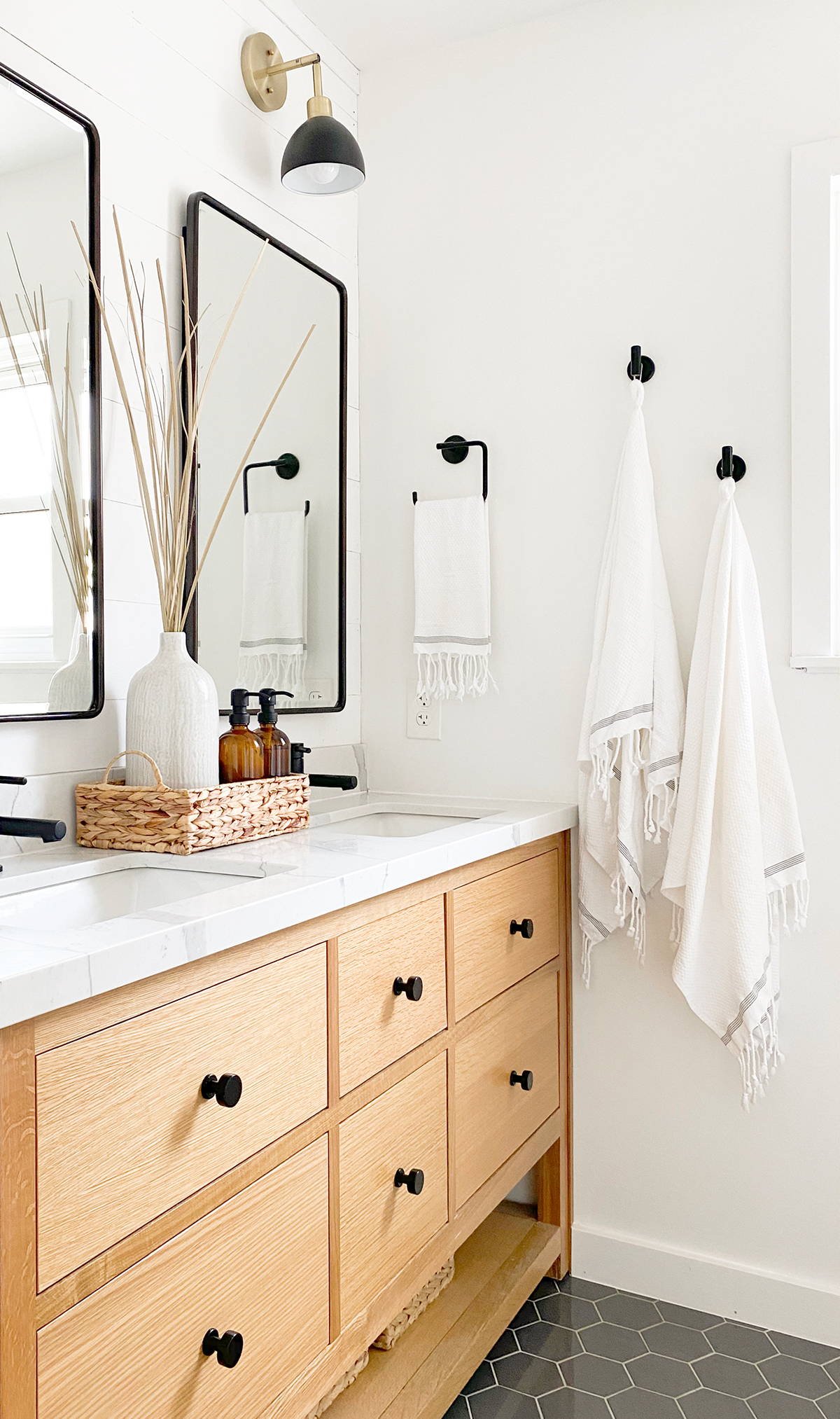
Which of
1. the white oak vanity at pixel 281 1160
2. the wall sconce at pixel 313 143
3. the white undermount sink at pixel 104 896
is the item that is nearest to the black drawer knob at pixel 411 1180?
the white oak vanity at pixel 281 1160

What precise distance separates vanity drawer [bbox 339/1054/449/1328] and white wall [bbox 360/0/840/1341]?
620 millimetres

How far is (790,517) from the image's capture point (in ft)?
5.93

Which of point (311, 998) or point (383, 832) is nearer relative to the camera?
point (311, 998)

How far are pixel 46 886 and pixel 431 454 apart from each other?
1255mm

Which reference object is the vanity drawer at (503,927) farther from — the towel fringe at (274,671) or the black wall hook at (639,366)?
the black wall hook at (639,366)

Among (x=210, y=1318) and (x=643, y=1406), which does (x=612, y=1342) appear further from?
(x=210, y=1318)

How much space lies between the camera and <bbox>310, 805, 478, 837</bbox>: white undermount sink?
70.7 inches

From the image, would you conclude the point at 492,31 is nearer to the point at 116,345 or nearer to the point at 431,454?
the point at 431,454

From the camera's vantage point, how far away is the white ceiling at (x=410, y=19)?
78.7 inches

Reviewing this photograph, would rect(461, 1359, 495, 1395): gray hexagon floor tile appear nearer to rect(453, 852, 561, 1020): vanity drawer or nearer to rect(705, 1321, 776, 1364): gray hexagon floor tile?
rect(705, 1321, 776, 1364): gray hexagon floor tile

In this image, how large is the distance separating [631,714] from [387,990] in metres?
0.71

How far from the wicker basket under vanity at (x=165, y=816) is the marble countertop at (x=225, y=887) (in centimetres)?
2

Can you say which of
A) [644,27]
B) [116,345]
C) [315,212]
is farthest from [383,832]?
[644,27]

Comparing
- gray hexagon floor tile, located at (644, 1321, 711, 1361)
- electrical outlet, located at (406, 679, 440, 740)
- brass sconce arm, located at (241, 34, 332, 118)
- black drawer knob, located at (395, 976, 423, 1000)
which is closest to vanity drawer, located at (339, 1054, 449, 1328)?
black drawer knob, located at (395, 976, 423, 1000)
